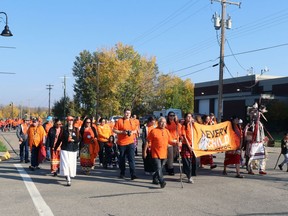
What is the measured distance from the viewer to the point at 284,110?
39969 mm

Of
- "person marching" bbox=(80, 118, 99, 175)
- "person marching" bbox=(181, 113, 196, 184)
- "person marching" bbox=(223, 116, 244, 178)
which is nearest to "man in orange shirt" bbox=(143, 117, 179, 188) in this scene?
"person marching" bbox=(181, 113, 196, 184)

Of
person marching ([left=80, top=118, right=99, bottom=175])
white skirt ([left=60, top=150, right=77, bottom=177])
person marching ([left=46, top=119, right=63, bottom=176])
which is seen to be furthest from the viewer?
person marching ([left=80, top=118, right=99, bottom=175])

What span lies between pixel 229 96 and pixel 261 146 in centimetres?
4081

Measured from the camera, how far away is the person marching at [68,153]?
32.4 ft

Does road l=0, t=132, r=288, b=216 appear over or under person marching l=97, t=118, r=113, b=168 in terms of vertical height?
under

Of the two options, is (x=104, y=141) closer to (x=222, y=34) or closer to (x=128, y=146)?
(x=128, y=146)

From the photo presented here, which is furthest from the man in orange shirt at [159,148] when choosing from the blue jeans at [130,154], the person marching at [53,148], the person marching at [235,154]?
the person marching at [53,148]

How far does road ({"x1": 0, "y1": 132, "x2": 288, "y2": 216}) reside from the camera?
7.32 m

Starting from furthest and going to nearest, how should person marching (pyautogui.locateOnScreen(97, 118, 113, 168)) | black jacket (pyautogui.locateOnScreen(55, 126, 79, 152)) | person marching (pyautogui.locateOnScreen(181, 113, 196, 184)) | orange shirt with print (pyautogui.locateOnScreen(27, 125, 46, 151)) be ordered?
person marching (pyautogui.locateOnScreen(97, 118, 113, 168)) → orange shirt with print (pyautogui.locateOnScreen(27, 125, 46, 151)) → person marching (pyautogui.locateOnScreen(181, 113, 196, 184)) → black jacket (pyautogui.locateOnScreen(55, 126, 79, 152))

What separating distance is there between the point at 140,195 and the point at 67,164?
2301 mm

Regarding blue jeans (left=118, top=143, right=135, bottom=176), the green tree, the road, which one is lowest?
the road

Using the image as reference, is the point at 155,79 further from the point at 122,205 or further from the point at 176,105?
the point at 122,205

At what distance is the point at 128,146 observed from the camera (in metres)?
10.7

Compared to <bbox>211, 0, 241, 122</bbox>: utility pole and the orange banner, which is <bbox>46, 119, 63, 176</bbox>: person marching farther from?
<bbox>211, 0, 241, 122</bbox>: utility pole
